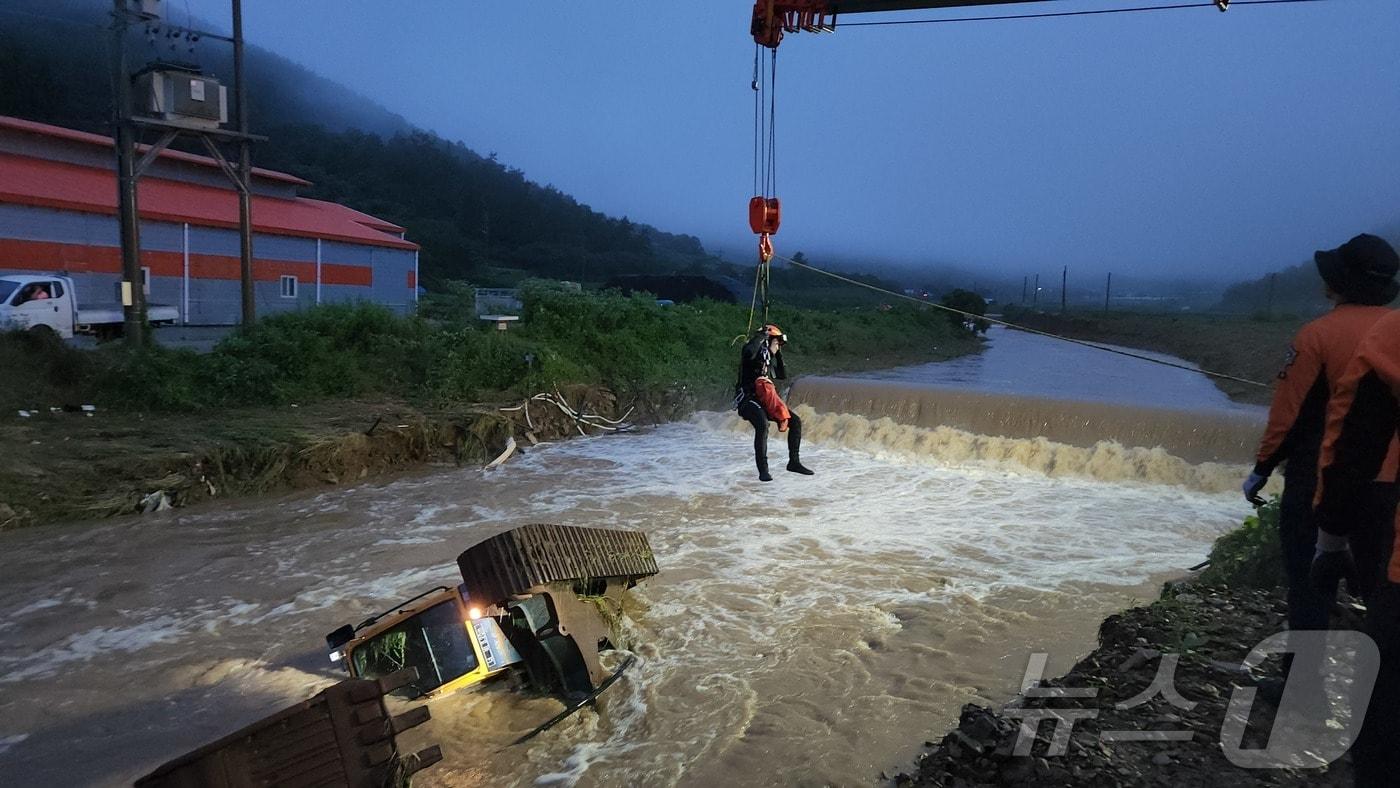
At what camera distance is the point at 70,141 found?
70.2ft

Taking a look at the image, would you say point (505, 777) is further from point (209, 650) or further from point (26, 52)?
point (26, 52)

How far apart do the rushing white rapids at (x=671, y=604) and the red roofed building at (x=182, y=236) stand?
9.07 meters

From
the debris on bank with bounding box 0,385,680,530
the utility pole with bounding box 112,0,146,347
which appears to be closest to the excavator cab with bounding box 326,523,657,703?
the debris on bank with bounding box 0,385,680,530

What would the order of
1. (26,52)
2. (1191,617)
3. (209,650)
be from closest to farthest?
(1191,617) < (209,650) < (26,52)

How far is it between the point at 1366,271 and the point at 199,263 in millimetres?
23476

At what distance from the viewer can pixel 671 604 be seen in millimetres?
7430

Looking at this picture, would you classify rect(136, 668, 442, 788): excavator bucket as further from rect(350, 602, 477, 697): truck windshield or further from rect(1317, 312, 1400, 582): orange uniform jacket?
rect(1317, 312, 1400, 582): orange uniform jacket

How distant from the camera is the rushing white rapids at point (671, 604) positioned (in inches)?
197

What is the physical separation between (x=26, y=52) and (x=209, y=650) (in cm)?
5112

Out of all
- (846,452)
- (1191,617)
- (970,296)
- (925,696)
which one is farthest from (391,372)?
(970,296)

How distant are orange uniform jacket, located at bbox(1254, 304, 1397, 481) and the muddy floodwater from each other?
2493 millimetres

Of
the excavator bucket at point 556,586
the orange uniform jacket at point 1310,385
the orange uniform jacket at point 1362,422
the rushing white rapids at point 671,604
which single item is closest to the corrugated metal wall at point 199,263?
the rushing white rapids at point 671,604

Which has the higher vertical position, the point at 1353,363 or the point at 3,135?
the point at 3,135

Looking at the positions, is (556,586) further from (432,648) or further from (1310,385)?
(1310,385)
